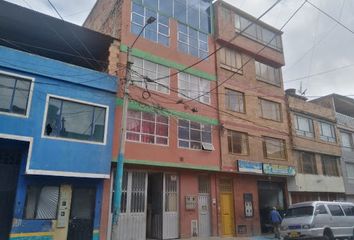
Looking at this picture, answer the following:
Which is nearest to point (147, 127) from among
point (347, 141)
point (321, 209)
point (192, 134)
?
point (192, 134)

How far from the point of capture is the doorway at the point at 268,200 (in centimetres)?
2059

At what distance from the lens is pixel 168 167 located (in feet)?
53.7

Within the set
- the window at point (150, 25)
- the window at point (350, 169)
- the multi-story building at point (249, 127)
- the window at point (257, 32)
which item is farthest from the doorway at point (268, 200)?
the window at point (150, 25)

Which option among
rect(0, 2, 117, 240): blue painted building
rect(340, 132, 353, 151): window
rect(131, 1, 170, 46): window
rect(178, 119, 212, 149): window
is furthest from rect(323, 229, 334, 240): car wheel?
rect(340, 132, 353, 151): window

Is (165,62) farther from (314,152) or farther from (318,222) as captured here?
(314,152)

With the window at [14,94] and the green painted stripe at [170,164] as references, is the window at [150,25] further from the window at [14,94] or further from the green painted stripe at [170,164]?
the green painted stripe at [170,164]

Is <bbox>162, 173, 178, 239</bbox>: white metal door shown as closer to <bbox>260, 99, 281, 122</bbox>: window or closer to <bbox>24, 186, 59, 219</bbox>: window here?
<bbox>24, 186, 59, 219</bbox>: window

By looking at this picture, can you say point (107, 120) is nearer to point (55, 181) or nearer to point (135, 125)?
point (135, 125)

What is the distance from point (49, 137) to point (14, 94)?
7.25 feet

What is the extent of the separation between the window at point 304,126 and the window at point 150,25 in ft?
43.1

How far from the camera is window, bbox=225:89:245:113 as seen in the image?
20.5m

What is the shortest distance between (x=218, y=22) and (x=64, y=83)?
12384mm

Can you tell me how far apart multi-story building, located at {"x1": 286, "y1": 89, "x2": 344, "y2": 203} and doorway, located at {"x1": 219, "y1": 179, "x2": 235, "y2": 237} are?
594 centimetres

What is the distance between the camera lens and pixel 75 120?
13.7 metres
